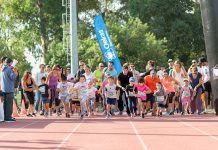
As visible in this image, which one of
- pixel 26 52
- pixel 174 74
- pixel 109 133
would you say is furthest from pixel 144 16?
pixel 109 133

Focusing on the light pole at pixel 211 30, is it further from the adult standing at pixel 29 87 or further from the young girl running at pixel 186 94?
the adult standing at pixel 29 87

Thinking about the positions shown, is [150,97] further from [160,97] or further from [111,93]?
[111,93]

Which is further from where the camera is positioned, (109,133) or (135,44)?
(135,44)

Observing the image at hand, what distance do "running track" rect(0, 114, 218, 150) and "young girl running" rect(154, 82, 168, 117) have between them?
360cm

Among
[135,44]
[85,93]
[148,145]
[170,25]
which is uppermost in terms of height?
[170,25]

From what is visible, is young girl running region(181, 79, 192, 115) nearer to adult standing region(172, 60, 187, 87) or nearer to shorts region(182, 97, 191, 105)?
shorts region(182, 97, 191, 105)

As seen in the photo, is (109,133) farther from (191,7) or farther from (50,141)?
(191,7)

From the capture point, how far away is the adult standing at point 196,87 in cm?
1922

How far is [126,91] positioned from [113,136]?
23.2 feet

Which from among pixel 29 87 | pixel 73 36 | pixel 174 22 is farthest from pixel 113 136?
pixel 174 22

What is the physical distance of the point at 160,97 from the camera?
1825 cm

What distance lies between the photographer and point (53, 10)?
5022 cm

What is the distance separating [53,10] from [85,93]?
108 feet

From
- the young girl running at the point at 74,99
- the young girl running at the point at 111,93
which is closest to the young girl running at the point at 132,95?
the young girl running at the point at 111,93
